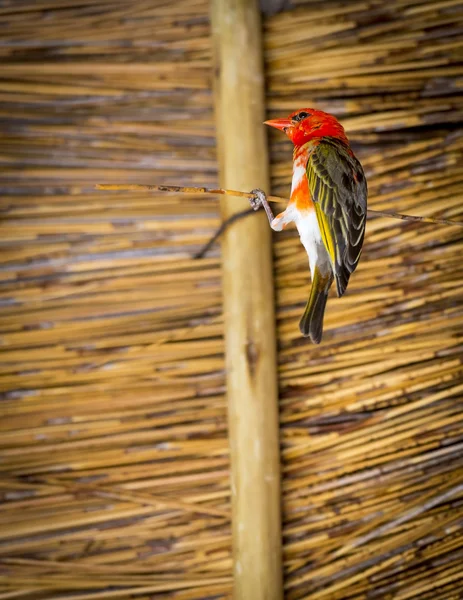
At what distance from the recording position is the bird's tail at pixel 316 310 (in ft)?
4.90

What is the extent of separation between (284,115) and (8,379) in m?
1.27

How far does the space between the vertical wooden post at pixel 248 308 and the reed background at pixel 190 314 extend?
0.39 feet

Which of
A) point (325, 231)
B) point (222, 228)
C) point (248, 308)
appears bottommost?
point (325, 231)

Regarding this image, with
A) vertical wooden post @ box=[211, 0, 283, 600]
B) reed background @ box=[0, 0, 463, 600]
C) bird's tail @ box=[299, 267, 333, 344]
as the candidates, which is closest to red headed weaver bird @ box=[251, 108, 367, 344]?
bird's tail @ box=[299, 267, 333, 344]

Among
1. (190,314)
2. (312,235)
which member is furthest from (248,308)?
(312,235)

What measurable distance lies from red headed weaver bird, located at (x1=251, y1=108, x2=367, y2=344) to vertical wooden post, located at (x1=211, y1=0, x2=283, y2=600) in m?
0.49

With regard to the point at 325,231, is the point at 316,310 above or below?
below

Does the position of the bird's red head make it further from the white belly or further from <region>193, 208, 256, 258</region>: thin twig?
<region>193, 208, 256, 258</region>: thin twig

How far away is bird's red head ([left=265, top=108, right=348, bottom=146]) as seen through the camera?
64.3 inches

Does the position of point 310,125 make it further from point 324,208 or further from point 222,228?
point 222,228

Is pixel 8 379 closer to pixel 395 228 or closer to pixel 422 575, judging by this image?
pixel 395 228

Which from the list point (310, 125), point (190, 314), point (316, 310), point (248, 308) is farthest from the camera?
point (190, 314)

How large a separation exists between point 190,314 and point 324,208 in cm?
86

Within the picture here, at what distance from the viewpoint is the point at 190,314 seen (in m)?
2.28
